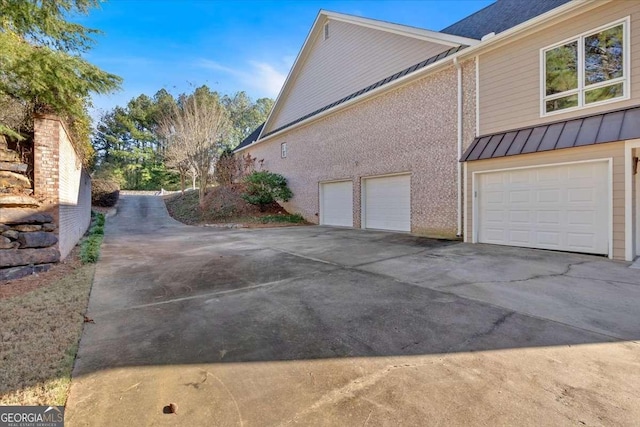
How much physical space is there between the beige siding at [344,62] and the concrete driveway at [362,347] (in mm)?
8470

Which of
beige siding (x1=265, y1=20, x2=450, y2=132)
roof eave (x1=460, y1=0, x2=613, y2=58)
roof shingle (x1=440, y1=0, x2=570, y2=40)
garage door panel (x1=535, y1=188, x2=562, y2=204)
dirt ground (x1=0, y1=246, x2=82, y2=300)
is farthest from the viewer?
beige siding (x1=265, y1=20, x2=450, y2=132)

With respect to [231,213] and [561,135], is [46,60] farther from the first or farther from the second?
[231,213]

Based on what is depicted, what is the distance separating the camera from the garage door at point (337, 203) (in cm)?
1254

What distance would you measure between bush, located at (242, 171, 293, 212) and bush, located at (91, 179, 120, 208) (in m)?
8.80

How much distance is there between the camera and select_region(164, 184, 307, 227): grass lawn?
48.3ft

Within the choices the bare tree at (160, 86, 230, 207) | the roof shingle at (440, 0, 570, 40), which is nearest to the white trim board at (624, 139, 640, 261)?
the roof shingle at (440, 0, 570, 40)

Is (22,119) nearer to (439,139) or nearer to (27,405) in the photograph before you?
(27,405)

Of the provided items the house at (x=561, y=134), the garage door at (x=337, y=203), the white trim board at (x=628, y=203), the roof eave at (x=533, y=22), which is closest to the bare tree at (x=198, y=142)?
the garage door at (x=337, y=203)

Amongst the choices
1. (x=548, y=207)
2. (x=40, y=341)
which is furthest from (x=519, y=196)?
(x=40, y=341)

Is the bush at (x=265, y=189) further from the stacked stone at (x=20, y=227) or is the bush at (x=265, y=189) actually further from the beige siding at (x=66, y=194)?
the stacked stone at (x=20, y=227)

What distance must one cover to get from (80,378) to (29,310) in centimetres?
191

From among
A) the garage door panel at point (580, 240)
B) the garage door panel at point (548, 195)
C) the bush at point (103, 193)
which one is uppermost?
the bush at point (103, 193)

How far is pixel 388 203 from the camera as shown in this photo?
35.8 feet

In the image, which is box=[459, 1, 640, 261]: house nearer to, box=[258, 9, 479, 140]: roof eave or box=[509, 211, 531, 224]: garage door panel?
box=[509, 211, 531, 224]: garage door panel
